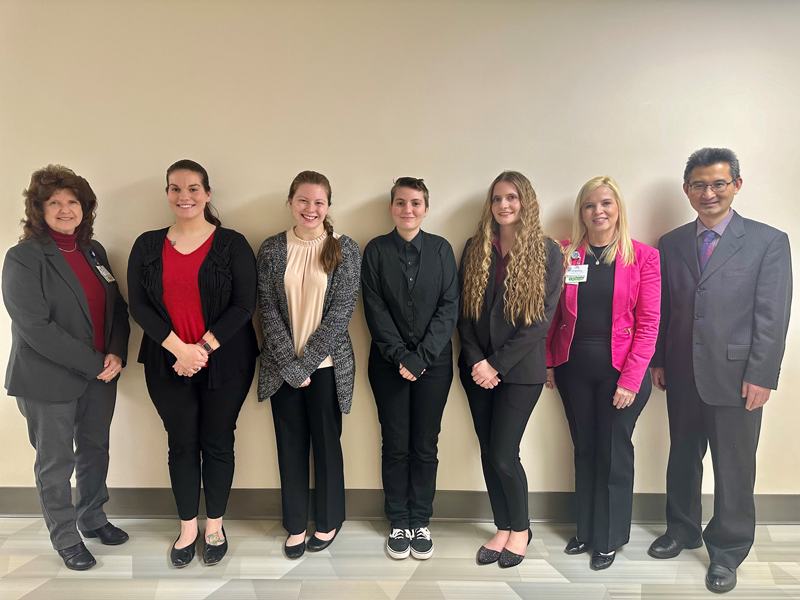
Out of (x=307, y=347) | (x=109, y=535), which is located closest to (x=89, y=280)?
(x=307, y=347)

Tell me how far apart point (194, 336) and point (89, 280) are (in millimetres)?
651

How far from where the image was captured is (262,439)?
2.47 m

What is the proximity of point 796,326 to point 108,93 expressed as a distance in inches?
164

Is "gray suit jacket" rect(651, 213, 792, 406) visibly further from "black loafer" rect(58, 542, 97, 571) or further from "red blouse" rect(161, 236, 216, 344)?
"black loafer" rect(58, 542, 97, 571)

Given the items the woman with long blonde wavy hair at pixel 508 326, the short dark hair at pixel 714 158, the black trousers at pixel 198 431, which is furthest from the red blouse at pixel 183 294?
the short dark hair at pixel 714 158

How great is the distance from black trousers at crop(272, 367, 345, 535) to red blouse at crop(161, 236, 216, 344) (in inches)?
21.7

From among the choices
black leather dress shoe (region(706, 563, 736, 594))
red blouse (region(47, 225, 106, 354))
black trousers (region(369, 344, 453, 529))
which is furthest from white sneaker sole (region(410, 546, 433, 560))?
red blouse (region(47, 225, 106, 354))

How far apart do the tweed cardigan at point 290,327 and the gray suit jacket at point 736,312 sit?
1771 mm

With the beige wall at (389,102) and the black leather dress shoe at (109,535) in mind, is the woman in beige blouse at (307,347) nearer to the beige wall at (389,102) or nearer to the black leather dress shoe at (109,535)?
the beige wall at (389,102)

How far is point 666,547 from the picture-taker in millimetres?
2242

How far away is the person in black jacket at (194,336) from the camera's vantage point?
207 centimetres

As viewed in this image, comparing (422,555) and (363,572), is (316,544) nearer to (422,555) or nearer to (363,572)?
(363,572)

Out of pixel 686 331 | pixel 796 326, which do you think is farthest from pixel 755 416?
pixel 796 326

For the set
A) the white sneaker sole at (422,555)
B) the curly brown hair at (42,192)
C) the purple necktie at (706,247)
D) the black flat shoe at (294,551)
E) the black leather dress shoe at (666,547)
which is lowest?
the black leather dress shoe at (666,547)
